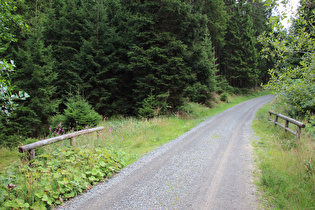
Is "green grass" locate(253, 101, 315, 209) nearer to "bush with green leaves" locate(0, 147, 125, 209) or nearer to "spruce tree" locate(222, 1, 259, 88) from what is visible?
"bush with green leaves" locate(0, 147, 125, 209)

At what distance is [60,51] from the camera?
1559 centimetres

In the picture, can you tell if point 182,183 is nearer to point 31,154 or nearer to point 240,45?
point 31,154

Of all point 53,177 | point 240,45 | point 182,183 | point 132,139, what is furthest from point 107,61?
point 240,45

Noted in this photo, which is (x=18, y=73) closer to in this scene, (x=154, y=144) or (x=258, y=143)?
(x=154, y=144)

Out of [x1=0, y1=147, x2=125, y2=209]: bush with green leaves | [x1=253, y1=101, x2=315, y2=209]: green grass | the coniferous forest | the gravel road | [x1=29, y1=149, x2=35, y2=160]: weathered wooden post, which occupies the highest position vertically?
the coniferous forest

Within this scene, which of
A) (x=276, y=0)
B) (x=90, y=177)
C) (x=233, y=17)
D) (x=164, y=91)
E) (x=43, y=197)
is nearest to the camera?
(x=43, y=197)

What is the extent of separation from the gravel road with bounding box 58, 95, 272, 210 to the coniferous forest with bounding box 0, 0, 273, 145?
5.74 metres

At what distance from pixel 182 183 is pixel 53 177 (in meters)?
3.00

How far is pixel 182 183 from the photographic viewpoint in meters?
4.04

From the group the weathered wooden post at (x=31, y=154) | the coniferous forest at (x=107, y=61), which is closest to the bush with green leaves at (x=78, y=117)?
the coniferous forest at (x=107, y=61)

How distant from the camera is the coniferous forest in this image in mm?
10914

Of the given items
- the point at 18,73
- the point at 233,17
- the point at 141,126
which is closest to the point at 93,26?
the point at 18,73

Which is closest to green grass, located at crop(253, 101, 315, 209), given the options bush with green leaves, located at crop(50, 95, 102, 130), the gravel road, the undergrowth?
the gravel road

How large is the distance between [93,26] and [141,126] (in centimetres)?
1186
